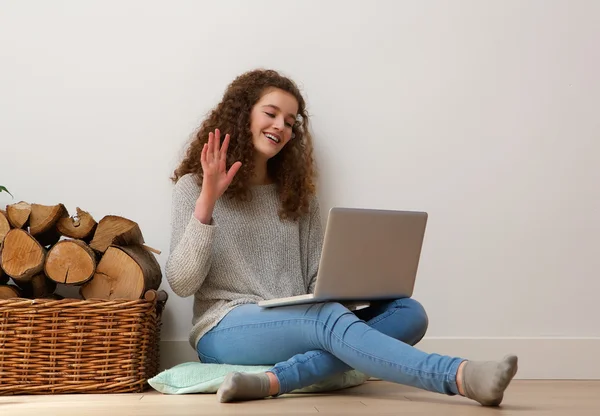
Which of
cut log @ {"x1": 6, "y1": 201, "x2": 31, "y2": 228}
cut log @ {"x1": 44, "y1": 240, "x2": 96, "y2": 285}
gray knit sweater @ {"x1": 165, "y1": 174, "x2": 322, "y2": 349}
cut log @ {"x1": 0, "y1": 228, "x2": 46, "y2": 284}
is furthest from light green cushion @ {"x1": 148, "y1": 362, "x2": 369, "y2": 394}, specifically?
cut log @ {"x1": 6, "y1": 201, "x2": 31, "y2": 228}

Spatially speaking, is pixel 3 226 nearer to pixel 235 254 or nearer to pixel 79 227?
pixel 79 227

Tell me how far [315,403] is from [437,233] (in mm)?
1037

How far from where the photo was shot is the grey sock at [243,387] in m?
1.80

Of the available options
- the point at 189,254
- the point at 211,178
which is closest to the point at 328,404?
the point at 189,254

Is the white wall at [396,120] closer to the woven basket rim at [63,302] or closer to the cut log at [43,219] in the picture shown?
the cut log at [43,219]

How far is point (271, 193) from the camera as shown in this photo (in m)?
2.49

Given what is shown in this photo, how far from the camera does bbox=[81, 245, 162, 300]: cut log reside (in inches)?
86.0

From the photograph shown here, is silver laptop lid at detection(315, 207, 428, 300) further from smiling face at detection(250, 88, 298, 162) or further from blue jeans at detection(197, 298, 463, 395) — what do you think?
smiling face at detection(250, 88, 298, 162)

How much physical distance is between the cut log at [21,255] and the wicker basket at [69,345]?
88 millimetres

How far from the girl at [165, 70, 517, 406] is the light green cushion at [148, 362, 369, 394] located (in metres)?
0.05

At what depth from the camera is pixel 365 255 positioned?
194cm

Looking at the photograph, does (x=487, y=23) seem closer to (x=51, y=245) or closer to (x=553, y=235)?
(x=553, y=235)

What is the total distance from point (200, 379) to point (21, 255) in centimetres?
64

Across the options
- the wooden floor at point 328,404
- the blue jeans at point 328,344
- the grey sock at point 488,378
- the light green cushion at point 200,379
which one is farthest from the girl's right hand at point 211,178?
the grey sock at point 488,378
